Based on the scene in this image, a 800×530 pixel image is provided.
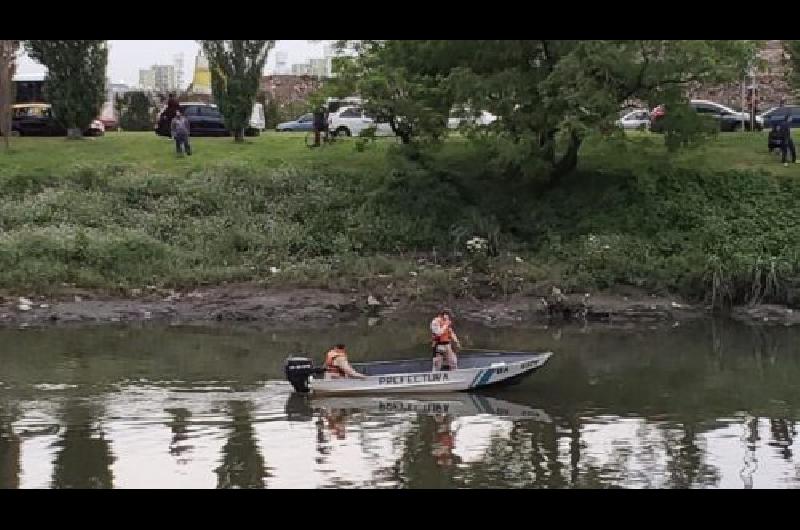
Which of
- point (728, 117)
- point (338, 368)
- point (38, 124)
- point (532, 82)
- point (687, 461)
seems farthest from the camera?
point (728, 117)

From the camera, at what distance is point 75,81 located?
45.9 metres

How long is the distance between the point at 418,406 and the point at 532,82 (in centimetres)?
1838

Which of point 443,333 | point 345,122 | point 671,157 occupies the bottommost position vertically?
point 443,333

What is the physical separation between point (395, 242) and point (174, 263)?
7364 millimetres

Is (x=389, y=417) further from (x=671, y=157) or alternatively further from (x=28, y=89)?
(x=28, y=89)

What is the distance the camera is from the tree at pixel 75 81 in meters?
44.8

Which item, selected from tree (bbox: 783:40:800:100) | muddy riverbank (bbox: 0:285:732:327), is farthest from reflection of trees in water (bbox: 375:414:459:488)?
tree (bbox: 783:40:800:100)

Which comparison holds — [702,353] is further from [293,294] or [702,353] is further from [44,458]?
[44,458]

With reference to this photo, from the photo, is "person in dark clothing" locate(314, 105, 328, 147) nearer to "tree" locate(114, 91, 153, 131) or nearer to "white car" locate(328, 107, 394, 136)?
"white car" locate(328, 107, 394, 136)

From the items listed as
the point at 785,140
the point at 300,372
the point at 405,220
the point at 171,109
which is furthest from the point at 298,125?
the point at 300,372

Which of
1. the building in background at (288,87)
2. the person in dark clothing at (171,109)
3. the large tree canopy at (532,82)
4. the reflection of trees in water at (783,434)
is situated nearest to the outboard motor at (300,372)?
the reflection of trees in water at (783,434)

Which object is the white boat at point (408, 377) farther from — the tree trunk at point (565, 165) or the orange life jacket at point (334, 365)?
the tree trunk at point (565, 165)

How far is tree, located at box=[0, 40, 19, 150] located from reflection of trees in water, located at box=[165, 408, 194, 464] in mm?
27127
